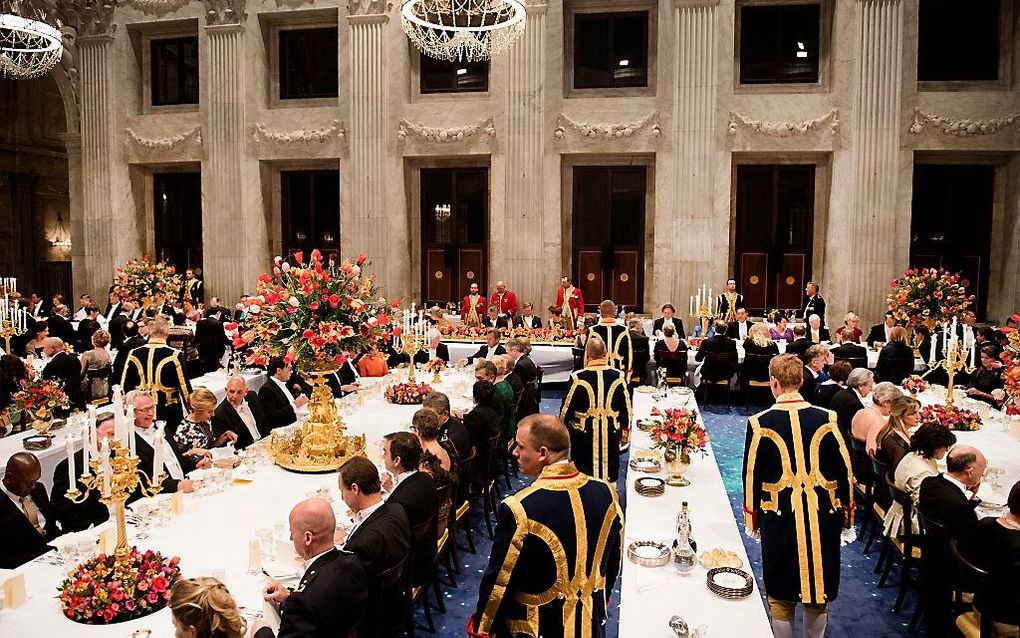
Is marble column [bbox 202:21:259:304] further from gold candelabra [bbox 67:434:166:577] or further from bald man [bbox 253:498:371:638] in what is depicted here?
bald man [bbox 253:498:371:638]

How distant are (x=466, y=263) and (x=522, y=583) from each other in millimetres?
15589

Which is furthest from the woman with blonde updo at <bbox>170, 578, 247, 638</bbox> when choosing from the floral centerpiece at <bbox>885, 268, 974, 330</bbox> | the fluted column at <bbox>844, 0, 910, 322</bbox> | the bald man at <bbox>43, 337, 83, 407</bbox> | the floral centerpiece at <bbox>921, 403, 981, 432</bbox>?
the fluted column at <bbox>844, 0, 910, 322</bbox>

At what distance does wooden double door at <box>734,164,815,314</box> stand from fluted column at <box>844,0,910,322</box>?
121cm

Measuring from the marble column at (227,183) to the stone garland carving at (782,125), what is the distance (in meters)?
11.2

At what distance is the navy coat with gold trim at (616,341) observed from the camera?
34.4 feet

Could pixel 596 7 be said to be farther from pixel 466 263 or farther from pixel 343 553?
pixel 343 553

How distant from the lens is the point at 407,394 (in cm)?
855

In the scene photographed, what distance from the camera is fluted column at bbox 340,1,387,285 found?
17.8 m

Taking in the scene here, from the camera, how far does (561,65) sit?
1744 cm

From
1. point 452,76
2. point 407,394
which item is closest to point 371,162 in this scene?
point 452,76

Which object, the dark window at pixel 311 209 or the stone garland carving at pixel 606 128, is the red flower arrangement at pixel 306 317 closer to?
the stone garland carving at pixel 606 128

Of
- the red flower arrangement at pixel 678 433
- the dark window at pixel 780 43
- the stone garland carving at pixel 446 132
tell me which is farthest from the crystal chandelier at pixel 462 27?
the red flower arrangement at pixel 678 433

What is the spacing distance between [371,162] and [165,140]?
5.43m

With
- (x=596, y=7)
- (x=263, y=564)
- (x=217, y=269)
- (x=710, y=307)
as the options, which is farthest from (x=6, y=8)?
(x=263, y=564)
